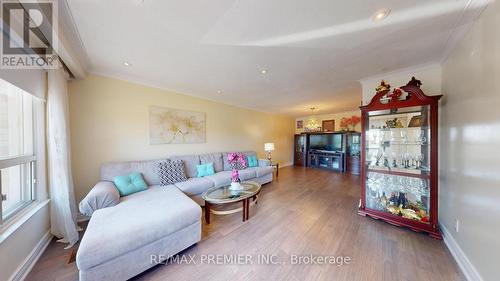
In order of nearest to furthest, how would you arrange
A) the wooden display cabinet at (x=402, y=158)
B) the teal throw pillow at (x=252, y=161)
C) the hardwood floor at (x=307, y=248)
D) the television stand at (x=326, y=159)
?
the hardwood floor at (x=307, y=248)
the wooden display cabinet at (x=402, y=158)
the teal throw pillow at (x=252, y=161)
the television stand at (x=326, y=159)

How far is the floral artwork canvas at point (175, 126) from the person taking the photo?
321cm

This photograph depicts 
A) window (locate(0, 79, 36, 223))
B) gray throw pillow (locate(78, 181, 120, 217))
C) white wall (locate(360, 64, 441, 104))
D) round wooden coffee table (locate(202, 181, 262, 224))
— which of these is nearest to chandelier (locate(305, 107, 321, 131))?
white wall (locate(360, 64, 441, 104))

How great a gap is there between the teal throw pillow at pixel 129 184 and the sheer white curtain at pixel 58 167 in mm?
503

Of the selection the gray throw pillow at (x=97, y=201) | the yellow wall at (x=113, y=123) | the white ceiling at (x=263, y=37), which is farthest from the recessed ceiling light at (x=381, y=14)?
the yellow wall at (x=113, y=123)

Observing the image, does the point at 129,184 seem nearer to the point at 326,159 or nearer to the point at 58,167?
the point at 58,167

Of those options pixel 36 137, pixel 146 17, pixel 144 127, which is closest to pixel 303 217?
pixel 146 17

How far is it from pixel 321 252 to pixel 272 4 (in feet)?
8.28

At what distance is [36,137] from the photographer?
74.3 inches

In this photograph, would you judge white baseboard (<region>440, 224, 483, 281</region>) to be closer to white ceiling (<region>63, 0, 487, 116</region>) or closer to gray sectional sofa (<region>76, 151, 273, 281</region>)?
white ceiling (<region>63, 0, 487, 116</region>)

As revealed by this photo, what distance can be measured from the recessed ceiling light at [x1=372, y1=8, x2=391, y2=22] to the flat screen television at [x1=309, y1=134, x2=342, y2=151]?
5.17m

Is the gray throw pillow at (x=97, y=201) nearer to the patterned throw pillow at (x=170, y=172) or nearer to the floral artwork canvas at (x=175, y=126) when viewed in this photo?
the patterned throw pillow at (x=170, y=172)

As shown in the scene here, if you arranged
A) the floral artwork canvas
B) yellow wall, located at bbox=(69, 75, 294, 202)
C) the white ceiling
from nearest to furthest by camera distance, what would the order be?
the white ceiling < yellow wall, located at bbox=(69, 75, 294, 202) < the floral artwork canvas

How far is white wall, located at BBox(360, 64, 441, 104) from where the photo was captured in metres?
2.28

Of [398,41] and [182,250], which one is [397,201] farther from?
[182,250]
